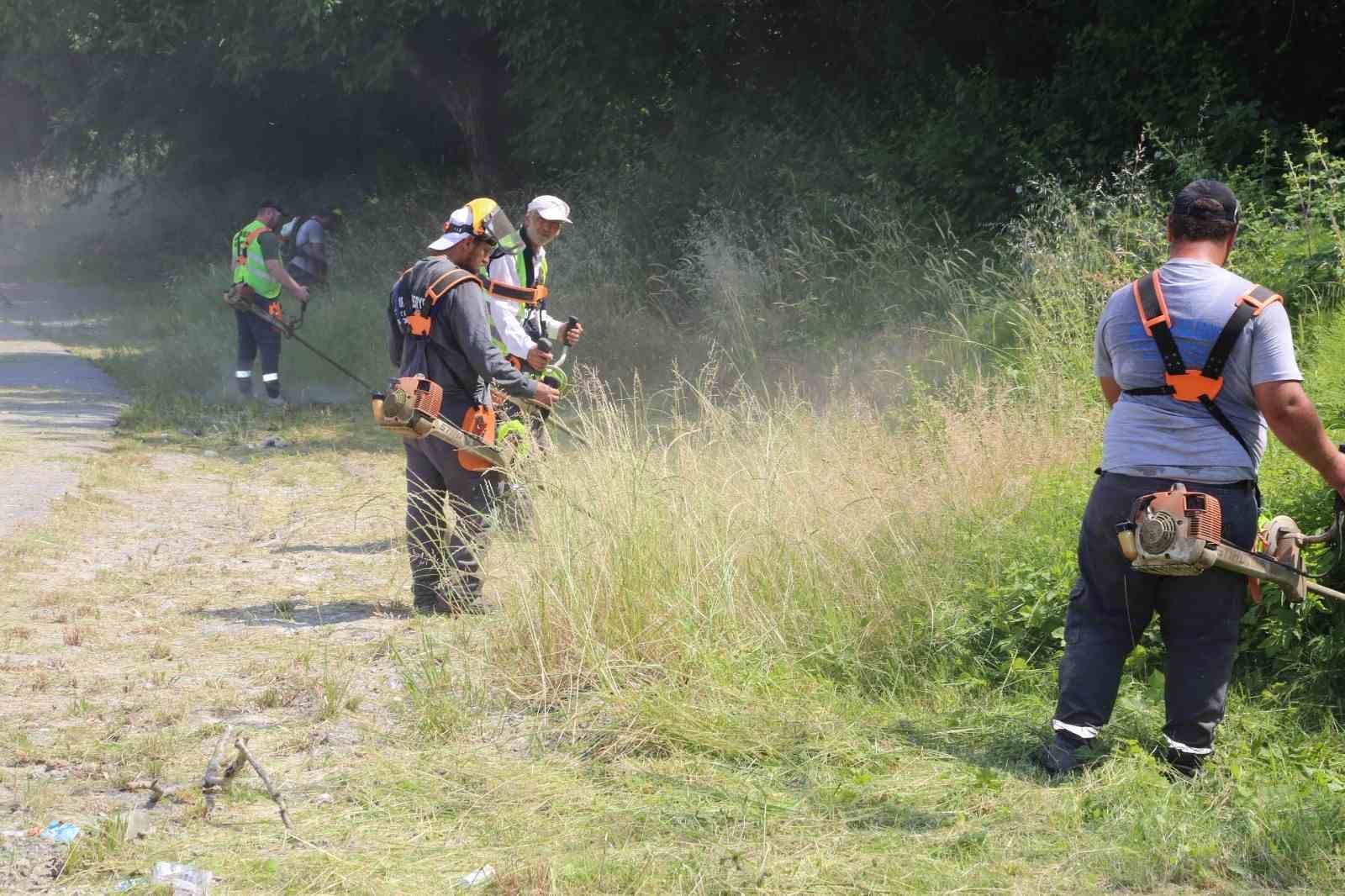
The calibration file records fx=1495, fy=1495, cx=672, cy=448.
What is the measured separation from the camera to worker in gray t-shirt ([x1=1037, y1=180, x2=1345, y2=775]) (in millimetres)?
4172

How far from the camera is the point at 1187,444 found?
4312 mm

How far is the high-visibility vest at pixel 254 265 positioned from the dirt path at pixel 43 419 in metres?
1.82

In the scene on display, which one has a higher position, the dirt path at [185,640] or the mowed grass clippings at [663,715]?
the mowed grass clippings at [663,715]

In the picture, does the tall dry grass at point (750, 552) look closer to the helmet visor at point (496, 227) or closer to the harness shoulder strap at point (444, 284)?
the harness shoulder strap at point (444, 284)

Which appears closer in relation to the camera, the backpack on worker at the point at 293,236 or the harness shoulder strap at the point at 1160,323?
the harness shoulder strap at the point at 1160,323

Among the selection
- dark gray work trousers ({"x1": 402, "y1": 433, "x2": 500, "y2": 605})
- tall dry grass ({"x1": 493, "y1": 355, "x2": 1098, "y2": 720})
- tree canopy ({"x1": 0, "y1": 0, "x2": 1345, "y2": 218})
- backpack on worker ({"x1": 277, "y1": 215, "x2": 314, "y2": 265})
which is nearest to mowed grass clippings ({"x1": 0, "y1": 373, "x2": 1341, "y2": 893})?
tall dry grass ({"x1": 493, "y1": 355, "x2": 1098, "y2": 720})

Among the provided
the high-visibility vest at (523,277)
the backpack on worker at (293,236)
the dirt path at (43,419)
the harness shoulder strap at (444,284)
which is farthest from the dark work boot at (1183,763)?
the backpack on worker at (293,236)

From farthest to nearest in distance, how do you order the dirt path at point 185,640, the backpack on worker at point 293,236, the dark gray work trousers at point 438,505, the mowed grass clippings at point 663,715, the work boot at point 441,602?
the backpack on worker at point 293,236, the dark gray work trousers at point 438,505, the work boot at point 441,602, the dirt path at point 185,640, the mowed grass clippings at point 663,715

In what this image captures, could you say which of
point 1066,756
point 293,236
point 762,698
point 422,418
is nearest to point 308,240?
point 293,236

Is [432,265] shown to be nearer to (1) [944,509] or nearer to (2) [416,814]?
(1) [944,509]

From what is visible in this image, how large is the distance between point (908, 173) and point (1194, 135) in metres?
3.32

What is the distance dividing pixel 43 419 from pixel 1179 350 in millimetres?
11954

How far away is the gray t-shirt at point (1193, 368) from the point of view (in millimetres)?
4160

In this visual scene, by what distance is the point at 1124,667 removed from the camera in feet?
17.2
